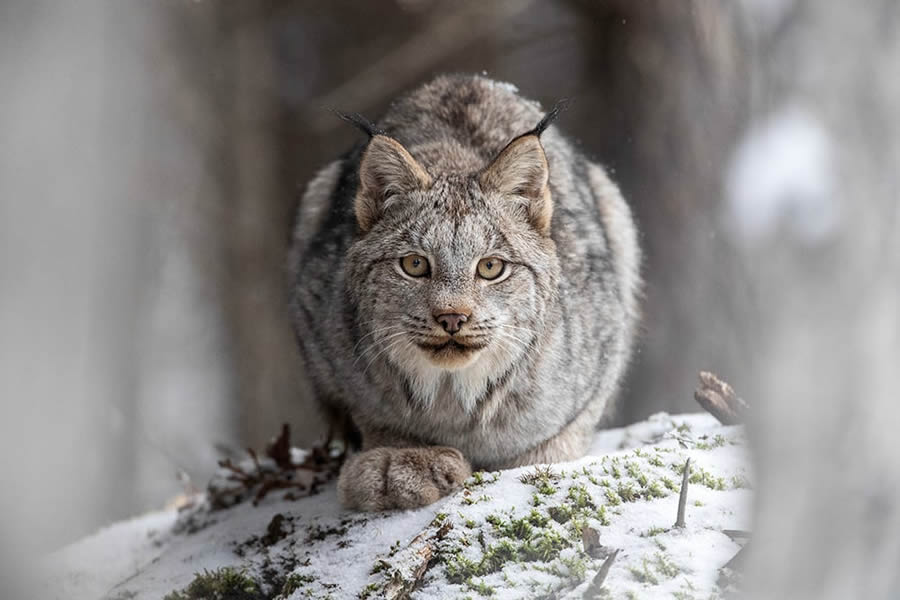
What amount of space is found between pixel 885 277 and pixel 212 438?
6.81 m

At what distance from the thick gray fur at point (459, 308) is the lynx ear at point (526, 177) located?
31 mm

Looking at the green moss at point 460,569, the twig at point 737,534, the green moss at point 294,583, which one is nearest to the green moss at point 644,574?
the twig at point 737,534

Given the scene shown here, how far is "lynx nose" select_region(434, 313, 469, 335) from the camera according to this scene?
3445mm

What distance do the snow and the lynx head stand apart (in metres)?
0.54

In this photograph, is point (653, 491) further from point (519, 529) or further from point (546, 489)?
point (519, 529)

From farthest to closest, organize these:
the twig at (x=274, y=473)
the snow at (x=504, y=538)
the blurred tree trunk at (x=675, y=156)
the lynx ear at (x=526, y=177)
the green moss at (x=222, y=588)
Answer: the twig at (x=274, y=473)
the lynx ear at (x=526, y=177)
the blurred tree trunk at (x=675, y=156)
the green moss at (x=222, y=588)
the snow at (x=504, y=538)

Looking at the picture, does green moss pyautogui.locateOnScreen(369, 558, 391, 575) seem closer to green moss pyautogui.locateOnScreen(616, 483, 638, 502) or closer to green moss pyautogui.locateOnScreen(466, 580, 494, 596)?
green moss pyautogui.locateOnScreen(466, 580, 494, 596)

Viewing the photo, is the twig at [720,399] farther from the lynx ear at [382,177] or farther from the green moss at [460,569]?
the lynx ear at [382,177]

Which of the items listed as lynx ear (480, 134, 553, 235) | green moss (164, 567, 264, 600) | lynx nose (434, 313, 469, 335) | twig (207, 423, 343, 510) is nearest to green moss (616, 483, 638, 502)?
lynx nose (434, 313, 469, 335)

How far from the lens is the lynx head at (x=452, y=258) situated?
3.53m

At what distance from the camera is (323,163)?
7.65 metres

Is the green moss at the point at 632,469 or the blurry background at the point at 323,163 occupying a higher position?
the blurry background at the point at 323,163

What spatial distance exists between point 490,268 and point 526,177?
43 cm

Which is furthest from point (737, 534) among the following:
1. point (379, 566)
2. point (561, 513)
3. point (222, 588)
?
point (222, 588)
